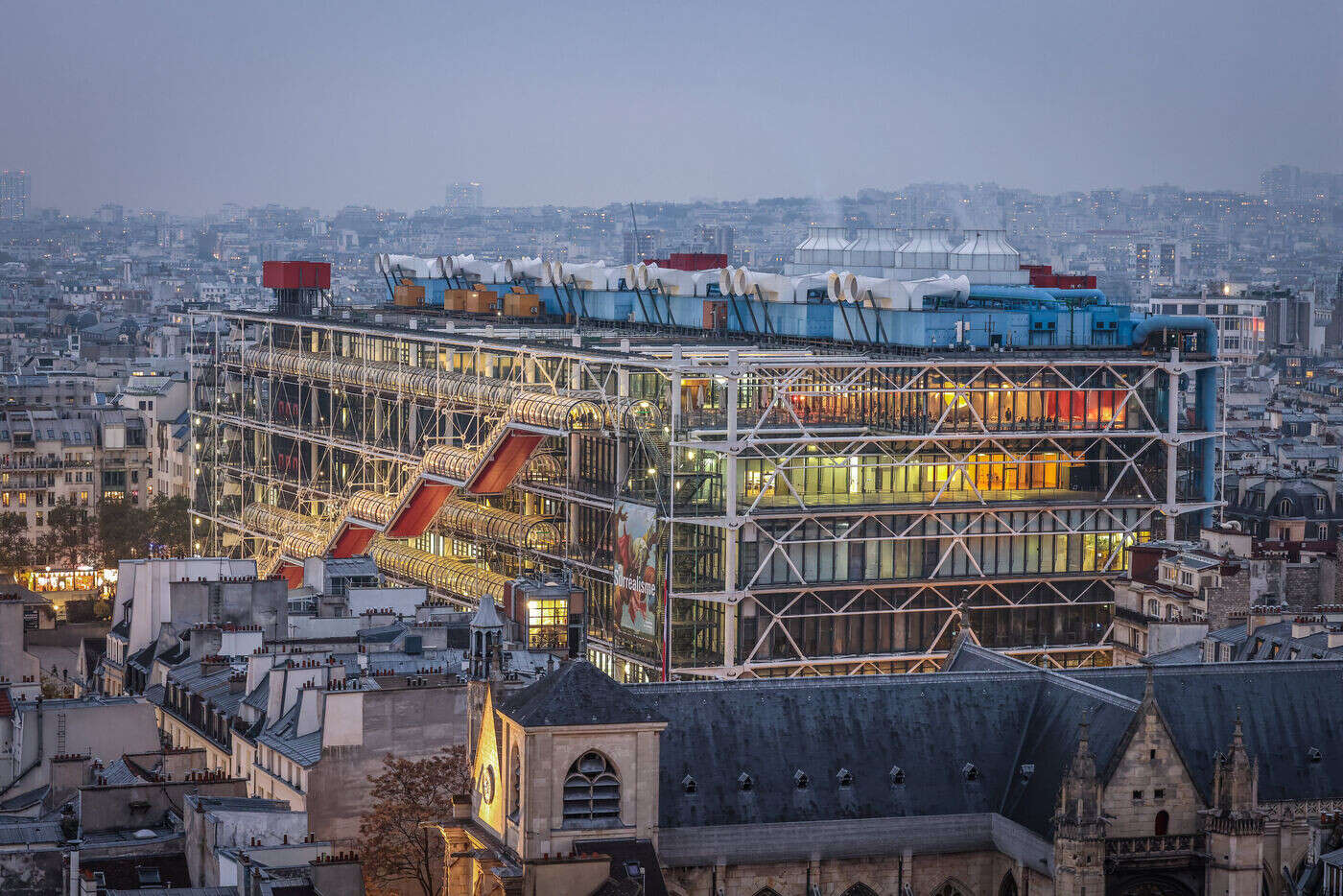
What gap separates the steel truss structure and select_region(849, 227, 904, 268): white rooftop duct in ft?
139

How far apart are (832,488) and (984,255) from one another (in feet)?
160

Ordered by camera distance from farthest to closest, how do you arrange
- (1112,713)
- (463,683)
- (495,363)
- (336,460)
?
(336,460), (495,363), (463,683), (1112,713)

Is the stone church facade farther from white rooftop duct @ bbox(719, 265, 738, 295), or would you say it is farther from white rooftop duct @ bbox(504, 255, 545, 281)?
white rooftop duct @ bbox(504, 255, 545, 281)

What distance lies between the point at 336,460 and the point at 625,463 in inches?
1681

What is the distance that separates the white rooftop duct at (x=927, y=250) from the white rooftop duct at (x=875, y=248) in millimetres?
3386

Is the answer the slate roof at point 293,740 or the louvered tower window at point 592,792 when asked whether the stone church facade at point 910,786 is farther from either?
the slate roof at point 293,740

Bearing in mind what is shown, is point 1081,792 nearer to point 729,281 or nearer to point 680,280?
point 729,281

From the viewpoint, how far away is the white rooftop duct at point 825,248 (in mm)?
188125

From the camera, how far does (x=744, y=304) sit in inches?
5999

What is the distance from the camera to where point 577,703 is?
73500mm

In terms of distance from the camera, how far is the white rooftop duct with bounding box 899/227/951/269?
17250 cm

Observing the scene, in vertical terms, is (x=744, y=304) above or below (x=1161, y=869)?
above

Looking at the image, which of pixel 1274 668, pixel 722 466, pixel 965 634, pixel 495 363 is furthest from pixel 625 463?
pixel 1274 668

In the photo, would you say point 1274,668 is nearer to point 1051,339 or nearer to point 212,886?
point 212,886
